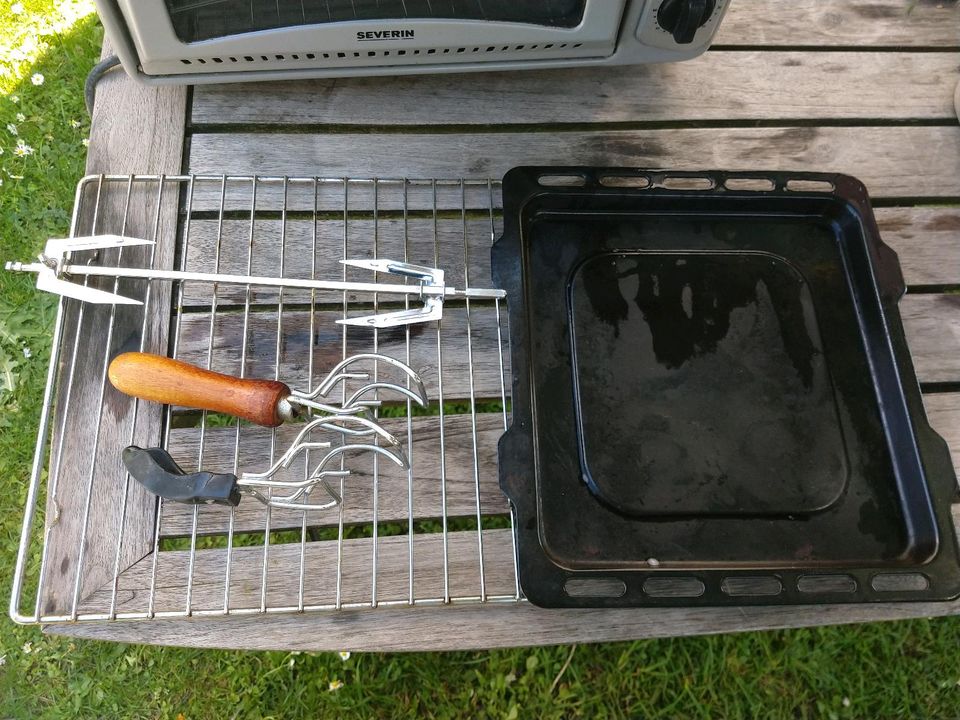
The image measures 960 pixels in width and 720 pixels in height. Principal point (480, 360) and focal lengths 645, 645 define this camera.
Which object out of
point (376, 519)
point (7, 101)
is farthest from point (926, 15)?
point (7, 101)

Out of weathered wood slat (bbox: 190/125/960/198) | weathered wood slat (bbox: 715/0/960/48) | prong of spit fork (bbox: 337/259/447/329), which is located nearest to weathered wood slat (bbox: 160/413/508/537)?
prong of spit fork (bbox: 337/259/447/329)

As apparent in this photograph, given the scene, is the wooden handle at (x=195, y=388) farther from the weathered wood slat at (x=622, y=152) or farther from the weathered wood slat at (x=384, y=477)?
the weathered wood slat at (x=622, y=152)

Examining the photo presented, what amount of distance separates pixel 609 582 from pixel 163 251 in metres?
0.61

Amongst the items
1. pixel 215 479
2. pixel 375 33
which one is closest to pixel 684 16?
pixel 375 33

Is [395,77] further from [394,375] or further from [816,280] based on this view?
[816,280]

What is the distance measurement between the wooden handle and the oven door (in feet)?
1.09

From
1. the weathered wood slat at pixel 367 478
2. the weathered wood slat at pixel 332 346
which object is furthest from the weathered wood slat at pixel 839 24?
the weathered wood slat at pixel 367 478

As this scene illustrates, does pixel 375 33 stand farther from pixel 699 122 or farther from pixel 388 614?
pixel 388 614

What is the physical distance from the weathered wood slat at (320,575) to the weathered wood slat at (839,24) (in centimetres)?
78

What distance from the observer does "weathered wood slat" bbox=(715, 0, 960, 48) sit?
91 centimetres

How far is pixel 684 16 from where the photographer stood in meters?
0.70

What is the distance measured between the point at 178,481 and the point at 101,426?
18 centimetres

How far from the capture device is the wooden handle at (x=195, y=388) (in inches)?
23.7

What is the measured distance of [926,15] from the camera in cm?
94
